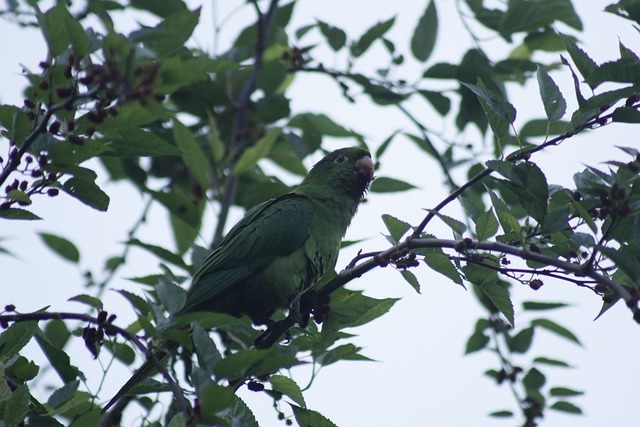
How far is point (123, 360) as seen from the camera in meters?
3.75

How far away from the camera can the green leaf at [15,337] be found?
294 centimetres

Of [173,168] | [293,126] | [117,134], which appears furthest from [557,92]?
[173,168]

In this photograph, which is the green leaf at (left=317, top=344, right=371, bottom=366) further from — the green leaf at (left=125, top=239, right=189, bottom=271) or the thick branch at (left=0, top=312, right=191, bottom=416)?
the green leaf at (left=125, top=239, right=189, bottom=271)

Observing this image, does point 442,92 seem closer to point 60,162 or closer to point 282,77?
point 282,77

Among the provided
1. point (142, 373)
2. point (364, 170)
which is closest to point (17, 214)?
point (142, 373)

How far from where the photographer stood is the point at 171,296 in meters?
2.50

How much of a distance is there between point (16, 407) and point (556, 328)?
3308 mm

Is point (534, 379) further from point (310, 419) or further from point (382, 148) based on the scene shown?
point (310, 419)

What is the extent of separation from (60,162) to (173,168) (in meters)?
2.64

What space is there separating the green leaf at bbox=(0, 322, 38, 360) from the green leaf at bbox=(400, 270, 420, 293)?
148 cm

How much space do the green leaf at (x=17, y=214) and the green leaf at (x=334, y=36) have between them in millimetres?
2836

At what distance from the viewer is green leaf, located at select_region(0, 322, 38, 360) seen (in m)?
2.94

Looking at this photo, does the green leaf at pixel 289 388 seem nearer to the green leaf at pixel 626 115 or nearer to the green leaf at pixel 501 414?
the green leaf at pixel 626 115

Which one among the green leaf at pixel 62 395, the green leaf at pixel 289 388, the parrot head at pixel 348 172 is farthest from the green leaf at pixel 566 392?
the green leaf at pixel 62 395
